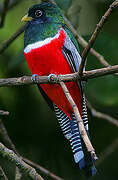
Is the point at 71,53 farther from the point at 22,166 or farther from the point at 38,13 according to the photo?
the point at 22,166

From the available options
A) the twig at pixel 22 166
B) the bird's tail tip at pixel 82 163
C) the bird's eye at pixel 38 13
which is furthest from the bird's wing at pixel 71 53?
the twig at pixel 22 166

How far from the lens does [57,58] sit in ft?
9.82

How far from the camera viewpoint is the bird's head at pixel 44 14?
10.4ft

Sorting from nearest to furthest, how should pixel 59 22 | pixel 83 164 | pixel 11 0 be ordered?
pixel 83 164 < pixel 59 22 < pixel 11 0

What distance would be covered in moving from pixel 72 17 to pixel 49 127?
1174 millimetres

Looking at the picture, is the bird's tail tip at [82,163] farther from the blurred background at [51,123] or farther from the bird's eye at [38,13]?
the bird's eye at [38,13]

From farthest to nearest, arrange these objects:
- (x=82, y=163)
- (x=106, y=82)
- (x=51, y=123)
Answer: (x=51, y=123) < (x=106, y=82) < (x=82, y=163)

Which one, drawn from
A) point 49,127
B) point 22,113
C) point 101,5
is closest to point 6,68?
point 22,113

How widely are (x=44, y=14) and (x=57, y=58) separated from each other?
47 cm

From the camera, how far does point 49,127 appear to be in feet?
12.9

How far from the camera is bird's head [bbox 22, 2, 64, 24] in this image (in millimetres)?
3182

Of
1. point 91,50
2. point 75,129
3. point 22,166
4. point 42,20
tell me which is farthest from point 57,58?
point 22,166

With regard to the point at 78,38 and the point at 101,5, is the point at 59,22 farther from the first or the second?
the point at 101,5

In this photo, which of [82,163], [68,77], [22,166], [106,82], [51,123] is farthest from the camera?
[51,123]
